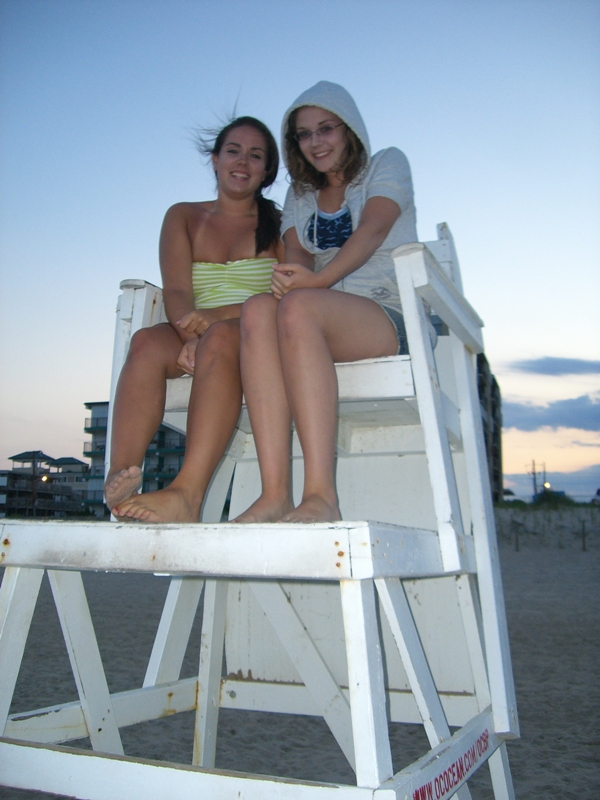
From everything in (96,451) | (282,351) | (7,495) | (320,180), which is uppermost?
(96,451)

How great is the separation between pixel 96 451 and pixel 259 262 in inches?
1935

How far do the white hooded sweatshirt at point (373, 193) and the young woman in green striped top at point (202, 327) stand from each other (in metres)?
0.22

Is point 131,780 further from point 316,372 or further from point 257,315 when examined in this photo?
point 257,315

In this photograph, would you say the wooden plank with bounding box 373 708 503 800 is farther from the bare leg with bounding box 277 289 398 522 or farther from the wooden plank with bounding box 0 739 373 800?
the bare leg with bounding box 277 289 398 522

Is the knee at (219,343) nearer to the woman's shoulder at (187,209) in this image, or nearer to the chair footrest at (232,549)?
the chair footrest at (232,549)

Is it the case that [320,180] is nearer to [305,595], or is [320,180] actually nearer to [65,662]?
[305,595]

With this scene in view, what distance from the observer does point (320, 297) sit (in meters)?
1.42

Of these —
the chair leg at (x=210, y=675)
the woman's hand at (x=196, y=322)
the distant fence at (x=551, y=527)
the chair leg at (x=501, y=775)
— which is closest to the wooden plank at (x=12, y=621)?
the woman's hand at (x=196, y=322)

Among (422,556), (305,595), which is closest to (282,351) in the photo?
(422,556)

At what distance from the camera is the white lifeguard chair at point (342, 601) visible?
963 millimetres

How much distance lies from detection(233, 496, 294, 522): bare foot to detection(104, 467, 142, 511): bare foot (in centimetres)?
25

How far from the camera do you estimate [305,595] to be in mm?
2338

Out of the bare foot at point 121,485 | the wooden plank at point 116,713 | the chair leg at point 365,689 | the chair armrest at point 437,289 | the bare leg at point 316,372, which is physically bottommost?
the wooden plank at point 116,713

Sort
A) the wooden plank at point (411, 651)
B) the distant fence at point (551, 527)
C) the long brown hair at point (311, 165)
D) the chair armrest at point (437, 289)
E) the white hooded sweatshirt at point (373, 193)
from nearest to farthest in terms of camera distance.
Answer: the wooden plank at point (411, 651), the chair armrest at point (437, 289), the white hooded sweatshirt at point (373, 193), the long brown hair at point (311, 165), the distant fence at point (551, 527)
